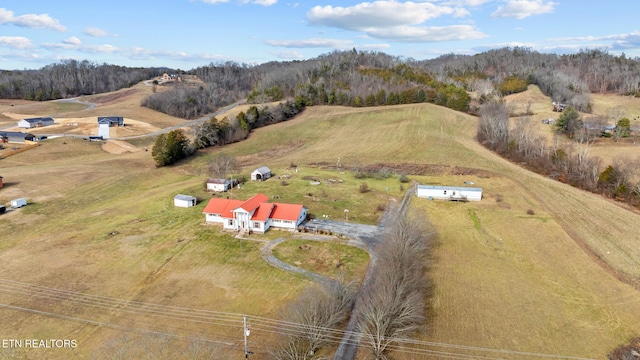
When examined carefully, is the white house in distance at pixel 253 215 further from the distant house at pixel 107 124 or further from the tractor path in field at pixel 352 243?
the distant house at pixel 107 124

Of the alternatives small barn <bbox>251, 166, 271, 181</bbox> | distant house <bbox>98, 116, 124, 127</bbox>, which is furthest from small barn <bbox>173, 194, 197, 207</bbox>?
distant house <bbox>98, 116, 124, 127</bbox>

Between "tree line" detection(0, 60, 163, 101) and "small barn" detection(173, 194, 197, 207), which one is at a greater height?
"tree line" detection(0, 60, 163, 101)

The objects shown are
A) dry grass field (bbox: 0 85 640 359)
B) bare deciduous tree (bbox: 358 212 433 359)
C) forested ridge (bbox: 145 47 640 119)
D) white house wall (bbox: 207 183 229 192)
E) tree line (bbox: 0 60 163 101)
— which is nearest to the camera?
bare deciduous tree (bbox: 358 212 433 359)

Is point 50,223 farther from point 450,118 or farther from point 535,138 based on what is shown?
point 450,118

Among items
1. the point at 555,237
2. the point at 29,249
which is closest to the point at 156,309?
the point at 29,249

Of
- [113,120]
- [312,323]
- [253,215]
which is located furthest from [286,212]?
[113,120]

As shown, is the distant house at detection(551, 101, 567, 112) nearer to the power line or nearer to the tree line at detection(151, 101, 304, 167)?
the tree line at detection(151, 101, 304, 167)

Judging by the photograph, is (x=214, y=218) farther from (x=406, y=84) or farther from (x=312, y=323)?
(x=406, y=84)
